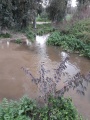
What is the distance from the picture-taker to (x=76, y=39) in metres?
12.7

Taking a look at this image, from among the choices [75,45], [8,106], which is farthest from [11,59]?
[8,106]

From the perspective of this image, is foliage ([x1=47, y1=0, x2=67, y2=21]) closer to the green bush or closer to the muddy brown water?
the green bush

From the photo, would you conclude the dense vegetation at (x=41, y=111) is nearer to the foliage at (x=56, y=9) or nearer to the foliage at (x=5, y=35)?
the foliage at (x=5, y=35)

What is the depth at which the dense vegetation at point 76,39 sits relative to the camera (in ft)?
38.4

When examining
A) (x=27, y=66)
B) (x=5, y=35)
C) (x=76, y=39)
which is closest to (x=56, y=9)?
(x=5, y=35)

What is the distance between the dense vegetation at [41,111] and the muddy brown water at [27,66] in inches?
52.1

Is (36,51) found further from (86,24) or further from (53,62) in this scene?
(86,24)

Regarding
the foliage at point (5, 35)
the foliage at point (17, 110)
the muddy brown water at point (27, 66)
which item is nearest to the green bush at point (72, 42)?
the muddy brown water at point (27, 66)

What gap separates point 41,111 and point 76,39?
30.7 feet

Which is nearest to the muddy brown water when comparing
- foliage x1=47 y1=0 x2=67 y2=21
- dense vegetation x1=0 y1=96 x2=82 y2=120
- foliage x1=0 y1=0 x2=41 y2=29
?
dense vegetation x1=0 y1=96 x2=82 y2=120

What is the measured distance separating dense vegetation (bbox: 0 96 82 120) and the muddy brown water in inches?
52.1

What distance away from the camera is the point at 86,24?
13812mm

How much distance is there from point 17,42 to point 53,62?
14.8 feet

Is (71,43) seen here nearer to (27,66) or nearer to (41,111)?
(27,66)
